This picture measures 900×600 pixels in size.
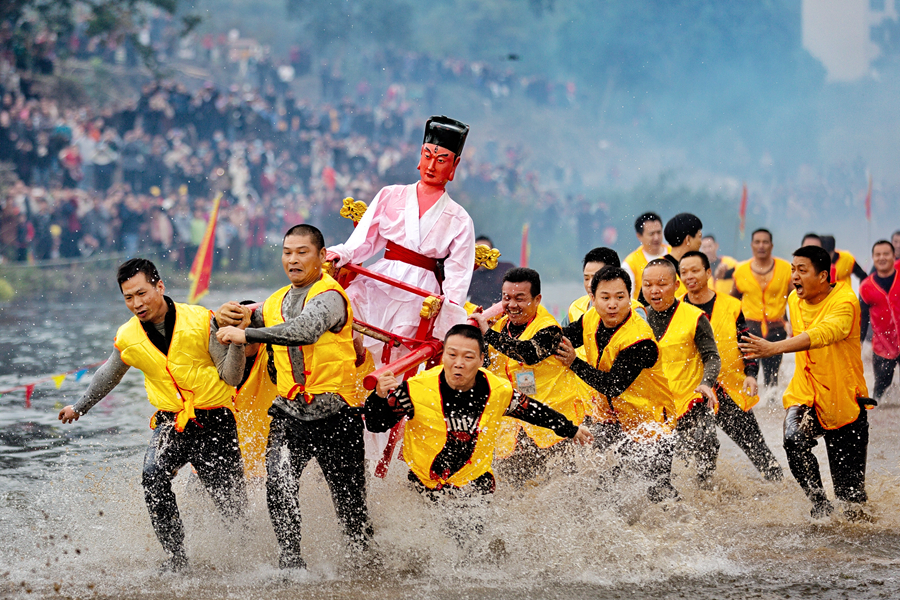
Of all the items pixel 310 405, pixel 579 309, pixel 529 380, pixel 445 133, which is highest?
pixel 445 133

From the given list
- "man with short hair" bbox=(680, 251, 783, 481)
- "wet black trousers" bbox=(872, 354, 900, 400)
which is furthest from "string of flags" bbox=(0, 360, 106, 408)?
"wet black trousers" bbox=(872, 354, 900, 400)

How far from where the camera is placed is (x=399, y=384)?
4418 millimetres

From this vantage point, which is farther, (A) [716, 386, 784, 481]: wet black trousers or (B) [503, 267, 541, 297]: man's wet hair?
(A) [716, 386, 784, 481]: wet black trousers

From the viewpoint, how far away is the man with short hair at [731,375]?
19.3 feet

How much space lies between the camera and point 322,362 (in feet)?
14.3

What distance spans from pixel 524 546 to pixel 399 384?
3.31 feet

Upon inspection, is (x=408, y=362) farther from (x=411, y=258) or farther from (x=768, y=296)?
(x=768, y=296)

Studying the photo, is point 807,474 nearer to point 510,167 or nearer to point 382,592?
point 382,592

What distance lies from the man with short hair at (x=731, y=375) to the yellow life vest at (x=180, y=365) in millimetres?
2841

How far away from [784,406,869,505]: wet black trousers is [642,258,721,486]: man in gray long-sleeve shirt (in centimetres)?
44

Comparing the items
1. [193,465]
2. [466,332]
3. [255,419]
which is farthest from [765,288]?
[193,465]

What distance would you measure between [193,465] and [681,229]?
362 cm

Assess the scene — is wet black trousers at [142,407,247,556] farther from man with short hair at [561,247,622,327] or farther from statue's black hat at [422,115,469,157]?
man with short hair at [561,247,622,327]

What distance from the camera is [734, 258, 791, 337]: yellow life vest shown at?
8.03m
